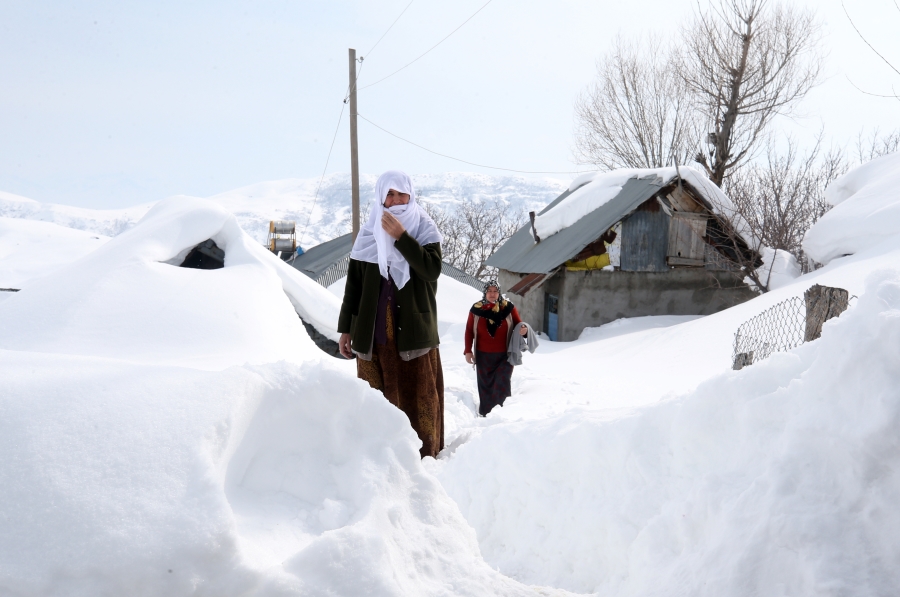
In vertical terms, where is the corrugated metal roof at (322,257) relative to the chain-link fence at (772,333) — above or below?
below

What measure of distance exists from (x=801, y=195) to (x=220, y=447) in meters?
19.3

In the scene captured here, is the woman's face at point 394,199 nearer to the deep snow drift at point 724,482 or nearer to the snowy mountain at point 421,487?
the deep snow drift at point 724,482

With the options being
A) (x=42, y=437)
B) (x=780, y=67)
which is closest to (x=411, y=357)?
(x=42, y=437)

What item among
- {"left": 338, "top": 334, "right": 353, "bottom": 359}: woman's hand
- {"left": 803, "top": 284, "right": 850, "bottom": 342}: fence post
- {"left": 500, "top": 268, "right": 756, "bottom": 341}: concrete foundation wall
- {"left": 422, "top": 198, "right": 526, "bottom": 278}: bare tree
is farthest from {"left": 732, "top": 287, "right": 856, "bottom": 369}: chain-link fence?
{"left": 422, "top": 198, "right": 526, "bottom": 278}: bare tree

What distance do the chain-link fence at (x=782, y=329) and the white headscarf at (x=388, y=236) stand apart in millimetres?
2346

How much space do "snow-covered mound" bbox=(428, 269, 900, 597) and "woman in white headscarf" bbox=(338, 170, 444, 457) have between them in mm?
1023

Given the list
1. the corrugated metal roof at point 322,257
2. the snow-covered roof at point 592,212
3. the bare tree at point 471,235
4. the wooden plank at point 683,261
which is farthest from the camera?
the bare tree at point 471,235

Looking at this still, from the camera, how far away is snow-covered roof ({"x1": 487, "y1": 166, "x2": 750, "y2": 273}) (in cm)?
1422

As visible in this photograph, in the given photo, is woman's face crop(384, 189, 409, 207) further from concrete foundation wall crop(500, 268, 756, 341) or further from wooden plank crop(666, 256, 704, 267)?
wooden plank crop(666, 256, 704, 267)

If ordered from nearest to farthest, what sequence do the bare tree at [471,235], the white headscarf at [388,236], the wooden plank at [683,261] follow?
the white headscarf at [388,236] → the wooden plank at [683,261] → the bare tree at [471,235]

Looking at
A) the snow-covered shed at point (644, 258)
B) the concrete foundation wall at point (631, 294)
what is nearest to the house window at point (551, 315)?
the snow-covered shed at point (644, 258)

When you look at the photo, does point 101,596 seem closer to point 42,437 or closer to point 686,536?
point 42,437

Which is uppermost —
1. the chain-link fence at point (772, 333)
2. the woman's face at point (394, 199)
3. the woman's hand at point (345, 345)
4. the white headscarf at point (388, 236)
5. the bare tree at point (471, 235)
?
the woman's face at point (394, 199)

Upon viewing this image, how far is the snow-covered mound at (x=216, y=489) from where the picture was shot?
1.32m
